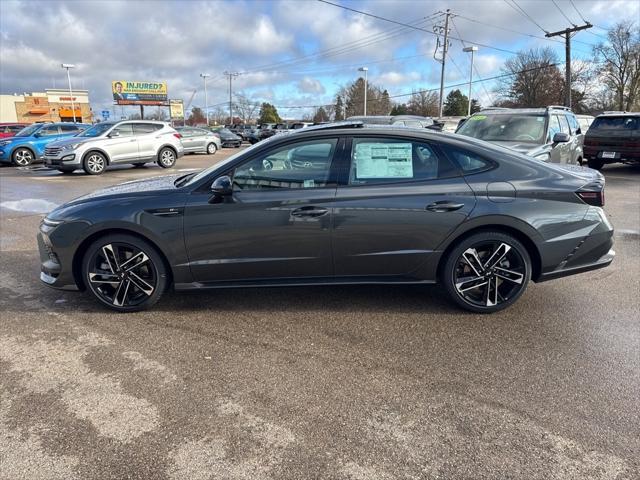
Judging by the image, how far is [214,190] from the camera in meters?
3.70

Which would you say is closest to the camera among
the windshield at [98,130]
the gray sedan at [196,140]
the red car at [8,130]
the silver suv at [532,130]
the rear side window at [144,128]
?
the silver suv at [532,130]

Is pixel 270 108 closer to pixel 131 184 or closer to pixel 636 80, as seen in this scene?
pixel 636 80

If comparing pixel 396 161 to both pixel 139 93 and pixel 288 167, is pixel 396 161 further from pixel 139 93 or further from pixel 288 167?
pixel 139 93

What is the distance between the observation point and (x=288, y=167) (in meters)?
3.88

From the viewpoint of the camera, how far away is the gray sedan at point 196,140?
913 inches

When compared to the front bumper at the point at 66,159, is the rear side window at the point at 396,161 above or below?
below

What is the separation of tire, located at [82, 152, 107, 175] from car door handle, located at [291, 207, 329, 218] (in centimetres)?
1282

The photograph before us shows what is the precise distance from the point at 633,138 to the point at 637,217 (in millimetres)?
6922

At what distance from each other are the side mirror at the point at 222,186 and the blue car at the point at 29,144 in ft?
54.1

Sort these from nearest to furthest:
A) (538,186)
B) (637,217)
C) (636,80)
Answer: (538,186) → (637,217) → (636,80)

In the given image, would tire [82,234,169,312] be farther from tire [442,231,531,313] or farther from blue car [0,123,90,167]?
blue car [0,123,90,167]

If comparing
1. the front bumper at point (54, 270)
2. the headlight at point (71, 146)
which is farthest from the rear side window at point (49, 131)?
the front bumper at point (54, 270)

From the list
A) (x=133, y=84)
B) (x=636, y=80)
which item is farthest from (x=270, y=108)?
(x=636, y=80)

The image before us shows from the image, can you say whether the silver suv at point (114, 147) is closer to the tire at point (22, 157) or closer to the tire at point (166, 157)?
the tire at point (166, 157)
